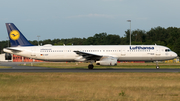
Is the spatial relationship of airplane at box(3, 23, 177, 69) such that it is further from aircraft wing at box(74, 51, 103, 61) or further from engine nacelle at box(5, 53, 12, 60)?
engine nacelle at box(5, 53, 12, 60)

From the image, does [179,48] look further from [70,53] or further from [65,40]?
[65,40]

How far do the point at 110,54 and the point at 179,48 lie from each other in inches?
2117

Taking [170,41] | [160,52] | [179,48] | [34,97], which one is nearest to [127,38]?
[170,41]

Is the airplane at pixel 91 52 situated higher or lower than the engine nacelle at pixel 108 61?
higher

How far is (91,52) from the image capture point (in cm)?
4000

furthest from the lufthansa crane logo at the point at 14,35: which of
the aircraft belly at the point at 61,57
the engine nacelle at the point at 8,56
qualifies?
the engine nacelle at the point at 8,56

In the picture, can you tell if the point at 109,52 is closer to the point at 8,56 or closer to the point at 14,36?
the point at 14,36

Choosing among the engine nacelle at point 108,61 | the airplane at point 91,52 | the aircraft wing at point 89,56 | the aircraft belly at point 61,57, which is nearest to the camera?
the engine nacelle at point 108,61

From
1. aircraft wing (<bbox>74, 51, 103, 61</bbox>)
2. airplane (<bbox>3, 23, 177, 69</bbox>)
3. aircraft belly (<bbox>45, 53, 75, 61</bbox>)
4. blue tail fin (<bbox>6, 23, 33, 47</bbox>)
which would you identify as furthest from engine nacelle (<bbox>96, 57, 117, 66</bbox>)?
blue tail fin (<bbox>6, 23, 33, 47</bbox>)

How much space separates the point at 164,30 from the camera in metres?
118

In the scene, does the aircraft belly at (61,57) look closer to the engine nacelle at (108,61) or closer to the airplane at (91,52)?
the airplane at (91,52)

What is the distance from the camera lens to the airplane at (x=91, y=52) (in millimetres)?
38812

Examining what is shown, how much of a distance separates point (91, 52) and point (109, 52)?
297 centimetres

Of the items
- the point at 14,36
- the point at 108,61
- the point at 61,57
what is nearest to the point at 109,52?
the point at 108,61
